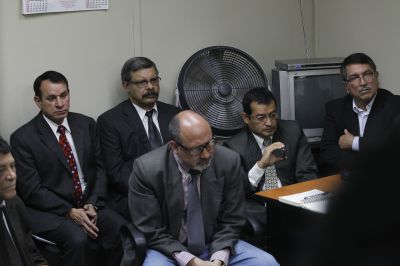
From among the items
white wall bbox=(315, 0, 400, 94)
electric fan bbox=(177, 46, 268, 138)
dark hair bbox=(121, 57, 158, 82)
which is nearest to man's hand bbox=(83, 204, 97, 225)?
dark hair bbox=(121, 57, 158, 82)

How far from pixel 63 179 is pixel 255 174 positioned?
1.06 meters

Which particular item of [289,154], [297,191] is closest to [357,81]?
[289,154]

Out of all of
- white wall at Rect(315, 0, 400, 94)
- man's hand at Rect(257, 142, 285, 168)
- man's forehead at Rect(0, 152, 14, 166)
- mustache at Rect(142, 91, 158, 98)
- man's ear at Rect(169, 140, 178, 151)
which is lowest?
man's hand at Rect(257, 142, 285, 168)

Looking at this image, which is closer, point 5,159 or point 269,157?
point 5,159

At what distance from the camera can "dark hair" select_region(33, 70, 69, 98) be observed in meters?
3.05

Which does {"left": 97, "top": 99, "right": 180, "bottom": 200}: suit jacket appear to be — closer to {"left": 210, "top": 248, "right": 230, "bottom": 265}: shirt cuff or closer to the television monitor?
{"left": 210, "top": 248, "right": 230, "bottom": 265}: shirt cuff

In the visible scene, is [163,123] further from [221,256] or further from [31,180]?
[221,256]

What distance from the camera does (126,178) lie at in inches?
124

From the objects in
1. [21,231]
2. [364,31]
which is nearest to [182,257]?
[21,231]

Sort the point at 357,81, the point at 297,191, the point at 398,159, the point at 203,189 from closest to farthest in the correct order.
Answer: the point at 398,159 < the point at 203,189 < the point at 297,191 < the point at 357,81

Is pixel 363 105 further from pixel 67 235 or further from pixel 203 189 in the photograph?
pixel 67 235

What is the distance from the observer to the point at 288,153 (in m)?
3.14

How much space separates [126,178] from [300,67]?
1416mm

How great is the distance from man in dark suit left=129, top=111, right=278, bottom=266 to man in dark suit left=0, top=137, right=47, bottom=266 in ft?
1.57
